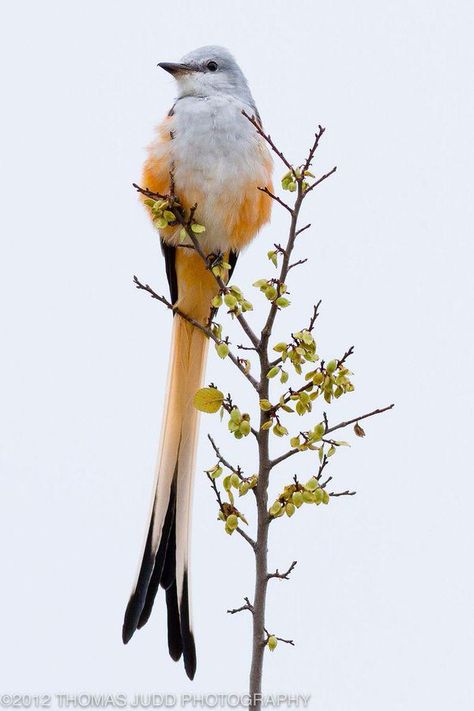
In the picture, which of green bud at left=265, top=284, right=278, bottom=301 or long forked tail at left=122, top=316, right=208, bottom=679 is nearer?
green bud at left=265, top=284, right=278, bottom=301

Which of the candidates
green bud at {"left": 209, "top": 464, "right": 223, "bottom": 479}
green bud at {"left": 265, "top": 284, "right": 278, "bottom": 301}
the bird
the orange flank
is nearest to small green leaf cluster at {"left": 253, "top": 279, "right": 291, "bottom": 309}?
green bud at {"left": 265, "top": 284, "right": 278, "bottom": 301}

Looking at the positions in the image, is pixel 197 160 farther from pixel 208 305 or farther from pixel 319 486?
pixel 319 486

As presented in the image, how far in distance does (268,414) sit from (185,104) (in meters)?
1.71

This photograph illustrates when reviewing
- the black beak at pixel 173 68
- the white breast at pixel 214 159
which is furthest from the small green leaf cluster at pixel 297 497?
the black beak at pixel 173 68

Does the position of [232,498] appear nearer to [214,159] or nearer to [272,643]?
[272,643]

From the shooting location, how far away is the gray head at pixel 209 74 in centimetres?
363

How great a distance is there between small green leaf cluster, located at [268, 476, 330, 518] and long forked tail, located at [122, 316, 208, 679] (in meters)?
0.70

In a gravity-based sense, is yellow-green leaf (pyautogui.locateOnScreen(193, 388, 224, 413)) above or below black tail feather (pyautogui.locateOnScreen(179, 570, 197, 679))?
above

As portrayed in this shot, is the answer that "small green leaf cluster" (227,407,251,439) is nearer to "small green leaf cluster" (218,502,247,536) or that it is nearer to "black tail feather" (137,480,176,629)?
"small green leaf cluster" (218,502,247,536)

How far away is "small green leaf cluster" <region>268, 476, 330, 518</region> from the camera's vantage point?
2.12 metres

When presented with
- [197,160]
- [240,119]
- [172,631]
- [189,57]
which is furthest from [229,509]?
[189,57]

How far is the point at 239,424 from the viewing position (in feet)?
7.16

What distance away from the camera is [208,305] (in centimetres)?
369

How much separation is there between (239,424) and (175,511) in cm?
90
